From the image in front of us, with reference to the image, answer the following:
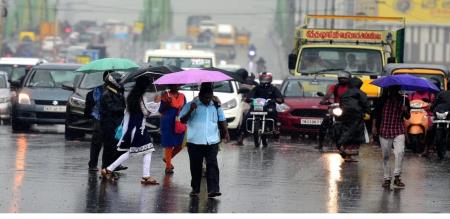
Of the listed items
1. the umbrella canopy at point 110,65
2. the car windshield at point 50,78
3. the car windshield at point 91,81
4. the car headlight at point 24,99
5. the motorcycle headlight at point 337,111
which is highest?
the umbrella canopy at point 110,65

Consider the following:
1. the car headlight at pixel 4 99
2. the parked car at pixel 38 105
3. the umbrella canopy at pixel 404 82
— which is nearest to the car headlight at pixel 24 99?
the parked car at pixel 38 105

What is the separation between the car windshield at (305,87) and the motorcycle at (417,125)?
423 centimetres

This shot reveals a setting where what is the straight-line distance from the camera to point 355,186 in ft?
55.0

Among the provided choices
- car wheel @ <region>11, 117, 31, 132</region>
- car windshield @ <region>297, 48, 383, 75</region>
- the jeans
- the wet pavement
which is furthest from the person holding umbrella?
car wheel @ <region>11, 117, 31, 132</region>

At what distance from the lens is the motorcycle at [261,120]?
80.0 ft

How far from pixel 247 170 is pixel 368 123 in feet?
26.5

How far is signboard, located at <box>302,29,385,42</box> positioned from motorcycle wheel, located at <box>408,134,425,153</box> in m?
6.82

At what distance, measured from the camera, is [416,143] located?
23.3 m

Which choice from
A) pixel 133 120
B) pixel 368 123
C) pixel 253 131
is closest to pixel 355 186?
pixel 133 120

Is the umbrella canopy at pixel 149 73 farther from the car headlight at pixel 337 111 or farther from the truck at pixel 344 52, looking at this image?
the truck at pixel 344 52

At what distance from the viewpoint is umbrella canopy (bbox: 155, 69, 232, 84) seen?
14.7 m

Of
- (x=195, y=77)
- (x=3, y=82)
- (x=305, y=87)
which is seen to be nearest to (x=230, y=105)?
(x=305, y=87)

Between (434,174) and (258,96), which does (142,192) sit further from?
(258,96)

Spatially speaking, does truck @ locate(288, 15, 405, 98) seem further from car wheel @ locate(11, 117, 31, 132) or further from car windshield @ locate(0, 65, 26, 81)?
car windshield @ locate(0, 65, 26, 81)
